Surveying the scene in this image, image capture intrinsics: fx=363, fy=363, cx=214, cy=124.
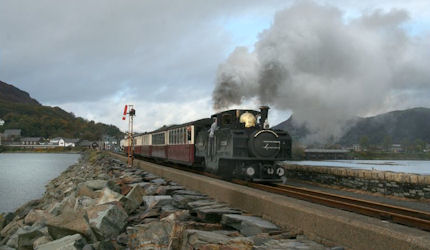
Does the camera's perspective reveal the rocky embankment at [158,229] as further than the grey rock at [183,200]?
No

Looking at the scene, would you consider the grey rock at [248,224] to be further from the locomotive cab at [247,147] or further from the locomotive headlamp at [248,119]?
the locomotive headlamp at [248,119]

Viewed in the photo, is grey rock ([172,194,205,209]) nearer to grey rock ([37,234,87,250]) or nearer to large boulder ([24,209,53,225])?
grey rock ([37,234,87,250])

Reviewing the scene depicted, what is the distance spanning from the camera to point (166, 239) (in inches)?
236

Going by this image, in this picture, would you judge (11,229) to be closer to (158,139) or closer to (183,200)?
(183,200)

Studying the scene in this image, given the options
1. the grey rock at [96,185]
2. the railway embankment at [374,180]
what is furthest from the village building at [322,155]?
the grey rock at [96,185]

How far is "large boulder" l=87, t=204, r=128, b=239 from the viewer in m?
7.55

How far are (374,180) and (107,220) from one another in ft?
34.6

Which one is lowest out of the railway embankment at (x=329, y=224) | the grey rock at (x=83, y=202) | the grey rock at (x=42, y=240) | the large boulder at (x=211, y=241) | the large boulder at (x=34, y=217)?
the large boulder at (x=34, y=217)

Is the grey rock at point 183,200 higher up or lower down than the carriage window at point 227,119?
lower down

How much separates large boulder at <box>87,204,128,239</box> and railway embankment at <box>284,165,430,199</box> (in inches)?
386

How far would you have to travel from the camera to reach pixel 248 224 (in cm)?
627

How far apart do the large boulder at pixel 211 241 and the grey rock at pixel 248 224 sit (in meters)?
0.81

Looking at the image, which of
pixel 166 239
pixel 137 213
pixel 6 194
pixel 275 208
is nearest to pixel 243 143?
pixel 137 213

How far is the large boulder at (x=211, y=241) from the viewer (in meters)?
4.88
